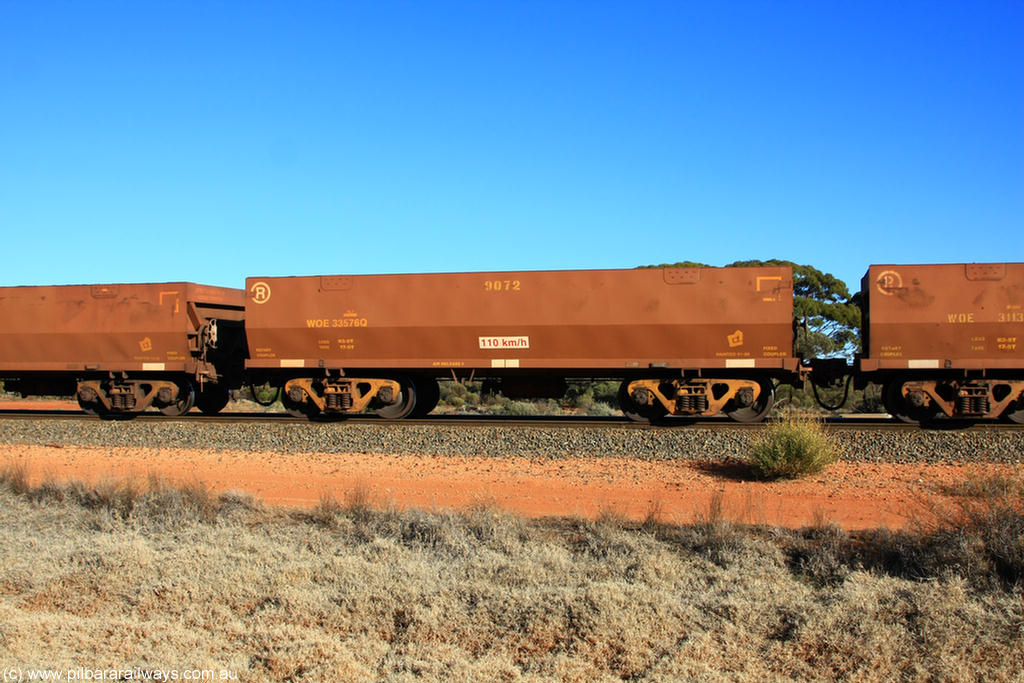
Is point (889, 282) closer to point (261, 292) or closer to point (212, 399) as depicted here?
point (261, 292)

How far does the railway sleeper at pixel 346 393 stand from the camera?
56.5 feet

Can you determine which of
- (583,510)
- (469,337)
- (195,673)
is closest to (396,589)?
(195,673)

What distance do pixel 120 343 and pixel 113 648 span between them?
14642 mm

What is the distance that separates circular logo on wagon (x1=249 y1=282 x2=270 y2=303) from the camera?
1767 cm

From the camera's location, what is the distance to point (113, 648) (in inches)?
205

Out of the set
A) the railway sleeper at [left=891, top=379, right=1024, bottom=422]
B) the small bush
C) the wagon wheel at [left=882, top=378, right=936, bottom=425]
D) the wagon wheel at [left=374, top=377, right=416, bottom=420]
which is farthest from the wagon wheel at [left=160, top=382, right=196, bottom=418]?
the railway sleeper at [left=891, top=379, right=1024, bottom=422]

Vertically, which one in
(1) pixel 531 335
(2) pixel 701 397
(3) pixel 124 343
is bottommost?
(2) pixel 701 397

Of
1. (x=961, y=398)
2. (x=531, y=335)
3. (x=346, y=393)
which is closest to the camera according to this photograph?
(x=961, y=398)

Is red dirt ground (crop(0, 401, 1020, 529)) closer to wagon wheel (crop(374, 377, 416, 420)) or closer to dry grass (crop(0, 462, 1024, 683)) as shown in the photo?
dry grass (crop(0, 462, 1024, 683))

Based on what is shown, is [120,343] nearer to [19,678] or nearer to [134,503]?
[134,503]

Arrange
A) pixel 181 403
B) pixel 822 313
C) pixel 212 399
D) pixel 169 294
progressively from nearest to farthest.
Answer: pixel 169 294 → pixel 181 403 → pixel 212 399 → pixel 822 313

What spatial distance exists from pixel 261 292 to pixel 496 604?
1346 centimetres

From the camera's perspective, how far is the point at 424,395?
18.3m

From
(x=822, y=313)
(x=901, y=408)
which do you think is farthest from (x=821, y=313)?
(x=901, y=408)
